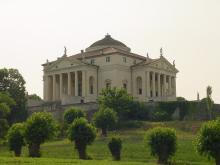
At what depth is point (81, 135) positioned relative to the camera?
2318 inches

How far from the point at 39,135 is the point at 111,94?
3381cm

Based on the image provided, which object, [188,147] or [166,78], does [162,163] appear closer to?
[188,147]

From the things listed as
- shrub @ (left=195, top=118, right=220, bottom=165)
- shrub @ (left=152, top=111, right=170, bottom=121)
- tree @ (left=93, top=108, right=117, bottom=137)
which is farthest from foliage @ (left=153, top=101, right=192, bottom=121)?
shrub @ (left=195, top=118, right=220, bottom=165)

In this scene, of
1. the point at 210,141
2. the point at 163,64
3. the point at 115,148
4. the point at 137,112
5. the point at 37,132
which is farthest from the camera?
the point at 163,64

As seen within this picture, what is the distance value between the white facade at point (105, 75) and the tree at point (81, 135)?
44611 millimetres

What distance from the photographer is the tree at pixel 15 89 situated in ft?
309

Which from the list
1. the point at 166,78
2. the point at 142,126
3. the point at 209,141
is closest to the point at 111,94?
the point at 142,126

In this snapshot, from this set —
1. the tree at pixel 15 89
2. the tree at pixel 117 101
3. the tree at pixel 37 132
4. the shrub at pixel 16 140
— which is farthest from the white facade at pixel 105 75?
the tree at pixel 37 132

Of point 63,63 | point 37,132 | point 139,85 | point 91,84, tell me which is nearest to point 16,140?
point 37,132

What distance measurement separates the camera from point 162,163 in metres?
53.7

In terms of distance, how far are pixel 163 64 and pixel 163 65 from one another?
0.69 feet

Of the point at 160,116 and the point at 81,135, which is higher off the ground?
the point at 160,116

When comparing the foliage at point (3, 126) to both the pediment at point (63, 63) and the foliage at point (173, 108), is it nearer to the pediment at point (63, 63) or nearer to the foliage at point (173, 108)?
the foliage at point (173, 108)

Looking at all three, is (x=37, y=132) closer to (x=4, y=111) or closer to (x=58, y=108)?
(x=4, y=111)
